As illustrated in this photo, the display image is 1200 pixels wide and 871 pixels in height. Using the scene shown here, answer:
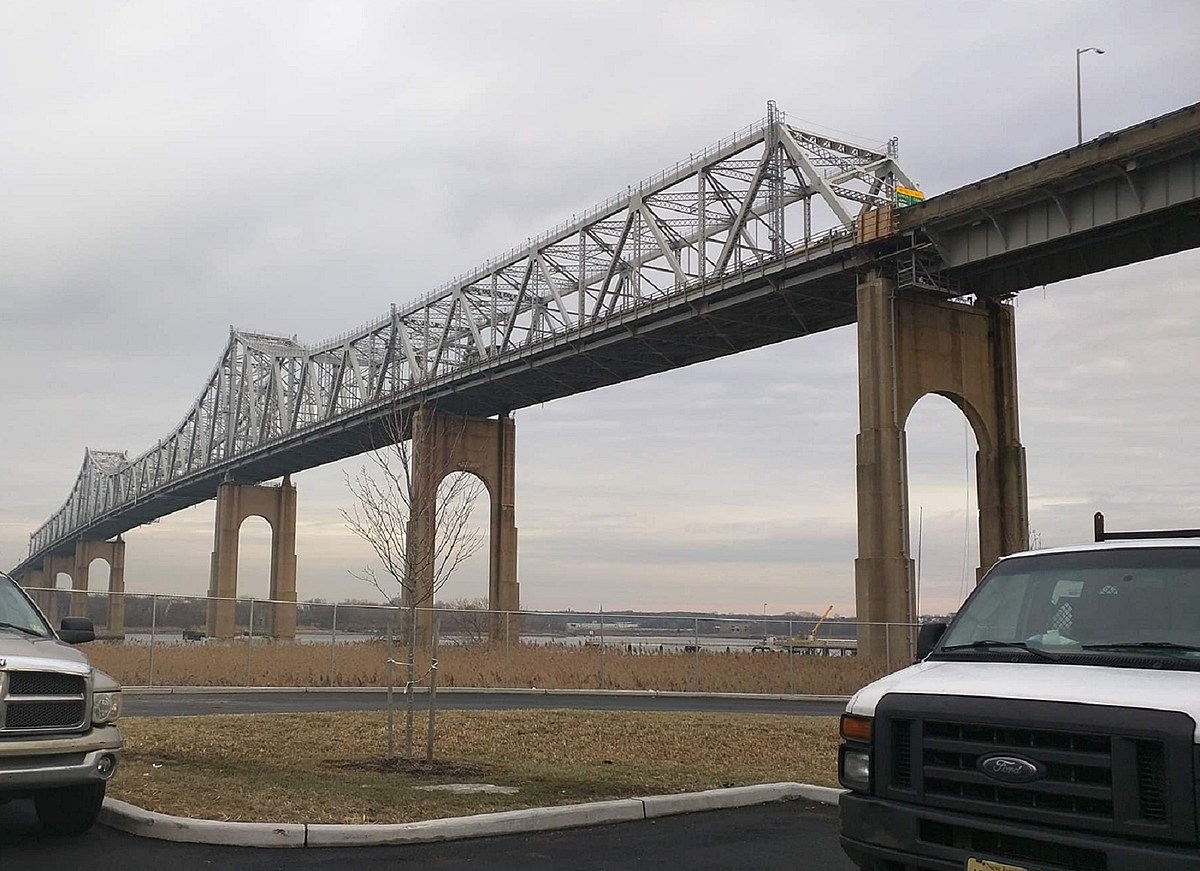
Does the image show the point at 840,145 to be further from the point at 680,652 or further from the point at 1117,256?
the point at 680,652

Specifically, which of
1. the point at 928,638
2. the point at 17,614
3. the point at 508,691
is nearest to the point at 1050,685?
the point at 928,638

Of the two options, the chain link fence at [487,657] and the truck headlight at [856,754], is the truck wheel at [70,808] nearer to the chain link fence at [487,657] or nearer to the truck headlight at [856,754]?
the truck headlight at [856,754]

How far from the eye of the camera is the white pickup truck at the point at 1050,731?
5.50 meters

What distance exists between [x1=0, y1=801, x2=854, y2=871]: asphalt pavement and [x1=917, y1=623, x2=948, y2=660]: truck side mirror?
2.09 metres

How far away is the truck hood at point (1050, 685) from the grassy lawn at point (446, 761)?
459 cm

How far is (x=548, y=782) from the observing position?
12.0m

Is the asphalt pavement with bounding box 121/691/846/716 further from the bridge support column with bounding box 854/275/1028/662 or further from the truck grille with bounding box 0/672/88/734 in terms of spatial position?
the truck grille with bounding box 0/672/88/734

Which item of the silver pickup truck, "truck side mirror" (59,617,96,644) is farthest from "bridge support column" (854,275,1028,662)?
the silver pickup truck

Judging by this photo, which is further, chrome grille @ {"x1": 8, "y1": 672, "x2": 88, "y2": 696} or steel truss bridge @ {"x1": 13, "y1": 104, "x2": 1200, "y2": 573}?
steel truss bridge @ {"x1": 13, "y1": 104, "x2": 1200, "y2": 573}

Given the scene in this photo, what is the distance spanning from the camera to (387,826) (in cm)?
917

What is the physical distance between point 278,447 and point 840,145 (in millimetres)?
53818

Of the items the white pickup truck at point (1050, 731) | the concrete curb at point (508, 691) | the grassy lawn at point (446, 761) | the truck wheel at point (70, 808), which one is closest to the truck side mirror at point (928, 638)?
the white pickup truck at point (1050, 731)

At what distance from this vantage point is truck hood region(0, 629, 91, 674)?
880cm

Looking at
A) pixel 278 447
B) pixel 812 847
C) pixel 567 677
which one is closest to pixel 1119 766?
pixel 812 847
